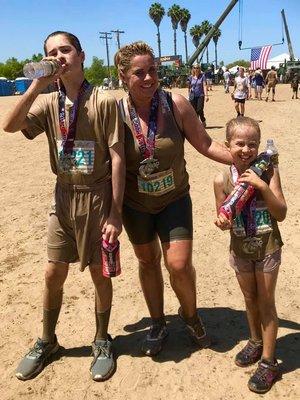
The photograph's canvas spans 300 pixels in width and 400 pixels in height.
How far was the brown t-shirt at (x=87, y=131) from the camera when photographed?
9.33 feet

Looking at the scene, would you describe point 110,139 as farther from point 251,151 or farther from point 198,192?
point 198,192

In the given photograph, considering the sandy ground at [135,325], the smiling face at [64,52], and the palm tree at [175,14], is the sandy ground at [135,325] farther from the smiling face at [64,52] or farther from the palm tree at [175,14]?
the palm tree at [175,14]

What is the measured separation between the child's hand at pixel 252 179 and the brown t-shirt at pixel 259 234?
19cm

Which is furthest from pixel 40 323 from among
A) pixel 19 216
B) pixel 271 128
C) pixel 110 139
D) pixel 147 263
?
pixel 271 128

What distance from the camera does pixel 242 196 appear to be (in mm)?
2607

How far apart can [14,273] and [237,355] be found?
2.64m

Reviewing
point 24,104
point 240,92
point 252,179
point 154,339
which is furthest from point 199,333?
point 240,92

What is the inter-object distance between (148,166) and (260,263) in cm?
95

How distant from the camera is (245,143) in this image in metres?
2.70

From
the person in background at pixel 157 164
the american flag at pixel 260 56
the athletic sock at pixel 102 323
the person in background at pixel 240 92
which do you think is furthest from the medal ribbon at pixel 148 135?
the american flag at pixel 260 56

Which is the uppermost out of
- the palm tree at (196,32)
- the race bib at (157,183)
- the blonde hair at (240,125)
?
the palm tree at (196,32)

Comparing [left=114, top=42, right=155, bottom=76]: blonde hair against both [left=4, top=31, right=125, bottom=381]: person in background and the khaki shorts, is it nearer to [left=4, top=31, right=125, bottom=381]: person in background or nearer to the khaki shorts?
[left=4, top=31, right=125, bottom=381]: person in background

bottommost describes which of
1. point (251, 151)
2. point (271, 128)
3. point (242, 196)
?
point (271, 128)

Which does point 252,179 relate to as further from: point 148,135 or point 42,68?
point 42,68
